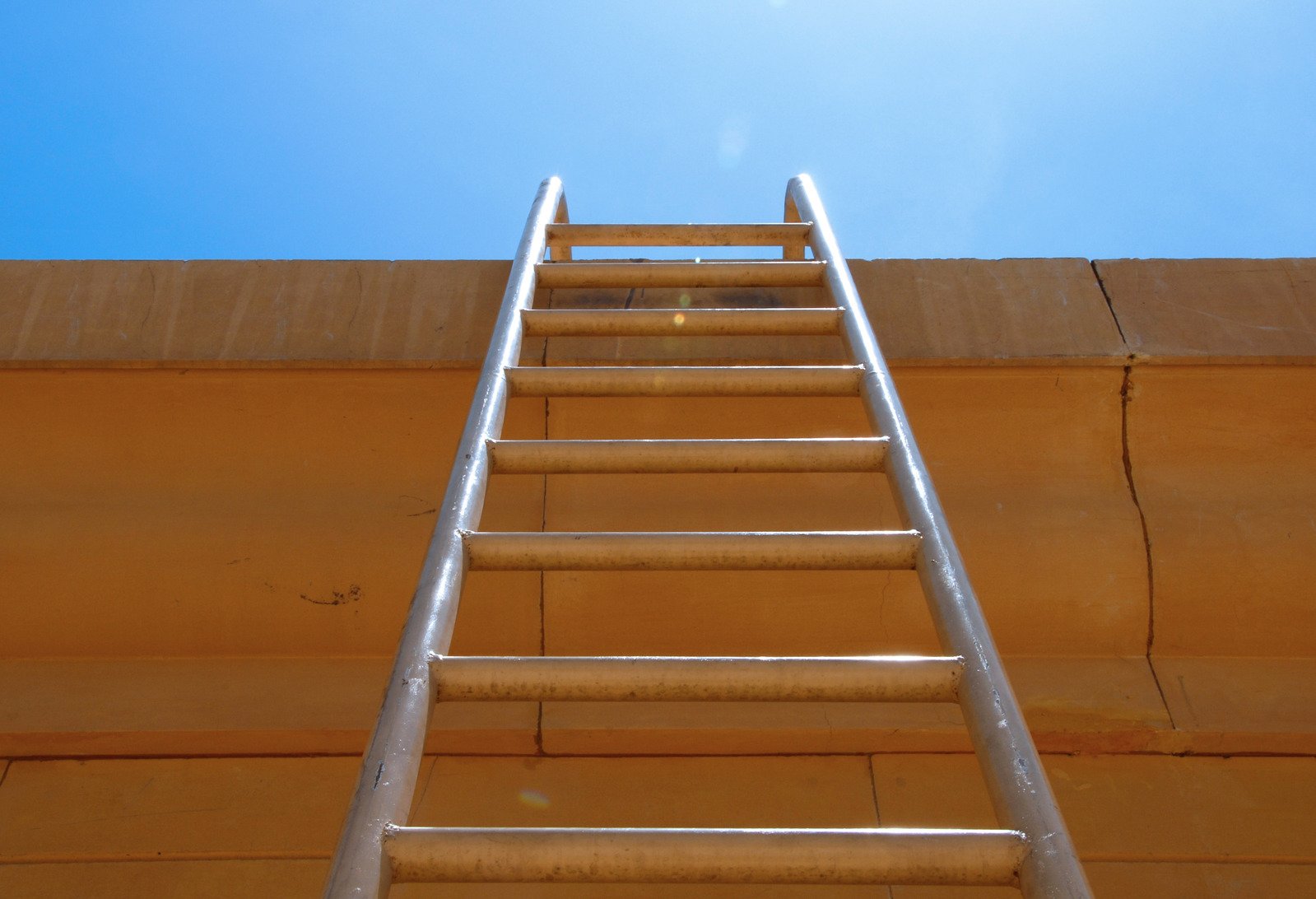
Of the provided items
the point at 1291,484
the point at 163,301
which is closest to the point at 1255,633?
the point at 1291,484

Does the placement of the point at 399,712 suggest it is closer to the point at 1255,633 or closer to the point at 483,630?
the point at 483,630

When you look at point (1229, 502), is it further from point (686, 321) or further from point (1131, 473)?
point (686, 321)

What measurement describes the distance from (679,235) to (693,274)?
547 millimetres

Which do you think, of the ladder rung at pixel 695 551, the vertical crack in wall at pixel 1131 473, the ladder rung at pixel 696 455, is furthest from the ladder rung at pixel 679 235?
the ladder rung at pixel 695 551

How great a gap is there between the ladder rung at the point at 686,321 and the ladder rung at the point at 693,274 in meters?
0.27

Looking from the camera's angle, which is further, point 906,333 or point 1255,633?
point 906,333

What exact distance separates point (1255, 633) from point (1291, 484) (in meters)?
0.48

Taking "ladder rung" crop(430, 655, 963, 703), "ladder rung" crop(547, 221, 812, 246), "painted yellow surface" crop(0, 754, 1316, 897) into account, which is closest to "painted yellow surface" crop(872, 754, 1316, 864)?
"painted yellow surface" crop(0, 754, 1316, 897)

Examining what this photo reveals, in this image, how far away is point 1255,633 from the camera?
9.46 feet

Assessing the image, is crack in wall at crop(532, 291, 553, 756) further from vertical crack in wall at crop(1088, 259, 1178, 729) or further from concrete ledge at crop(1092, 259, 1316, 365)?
concrete ledge at crop(1092, 259, 1316, 365)

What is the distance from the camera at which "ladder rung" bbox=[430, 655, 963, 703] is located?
4.81 feet

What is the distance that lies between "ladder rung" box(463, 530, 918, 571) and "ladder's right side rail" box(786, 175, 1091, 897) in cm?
8

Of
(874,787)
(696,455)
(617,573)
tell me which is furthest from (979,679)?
(617,573)

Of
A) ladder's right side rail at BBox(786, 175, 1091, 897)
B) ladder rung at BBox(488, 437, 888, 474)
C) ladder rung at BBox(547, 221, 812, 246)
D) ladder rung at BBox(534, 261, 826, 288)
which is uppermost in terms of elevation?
ladder rung at BBox(547, 221, 812, 246)
